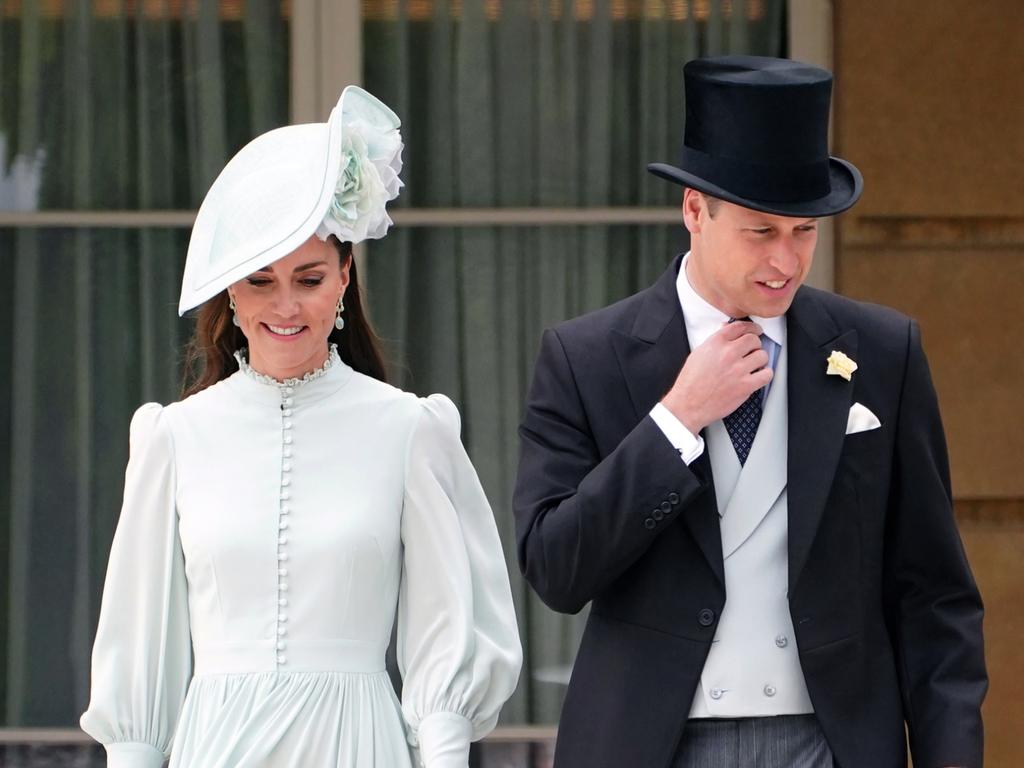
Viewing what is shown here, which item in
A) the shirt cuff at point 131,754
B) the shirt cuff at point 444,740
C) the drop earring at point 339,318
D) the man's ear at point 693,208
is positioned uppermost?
the man's ear at point 693,208

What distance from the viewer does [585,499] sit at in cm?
342

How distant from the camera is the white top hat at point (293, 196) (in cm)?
357

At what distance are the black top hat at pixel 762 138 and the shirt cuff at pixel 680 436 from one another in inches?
14.3

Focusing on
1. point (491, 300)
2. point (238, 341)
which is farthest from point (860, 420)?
point (491, 300)

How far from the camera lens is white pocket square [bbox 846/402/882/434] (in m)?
3.58

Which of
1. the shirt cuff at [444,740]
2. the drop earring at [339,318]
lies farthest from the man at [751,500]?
the drop earring at [339,318]

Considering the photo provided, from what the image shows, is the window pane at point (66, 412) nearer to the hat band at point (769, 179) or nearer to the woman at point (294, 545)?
the woman at point (294, 545)

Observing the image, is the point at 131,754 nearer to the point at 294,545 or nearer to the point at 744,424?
the point at 294,545

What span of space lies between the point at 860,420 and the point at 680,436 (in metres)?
0.35

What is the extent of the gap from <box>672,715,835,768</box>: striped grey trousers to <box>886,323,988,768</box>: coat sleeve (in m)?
0.21

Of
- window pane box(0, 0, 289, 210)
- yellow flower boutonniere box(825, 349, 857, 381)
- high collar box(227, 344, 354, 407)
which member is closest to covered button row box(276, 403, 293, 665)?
high collar box(227, 344, 354, 407)

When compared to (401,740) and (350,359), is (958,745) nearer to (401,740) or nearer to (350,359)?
(401,740)

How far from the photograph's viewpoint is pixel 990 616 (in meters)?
6.13

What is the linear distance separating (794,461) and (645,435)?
26cm
